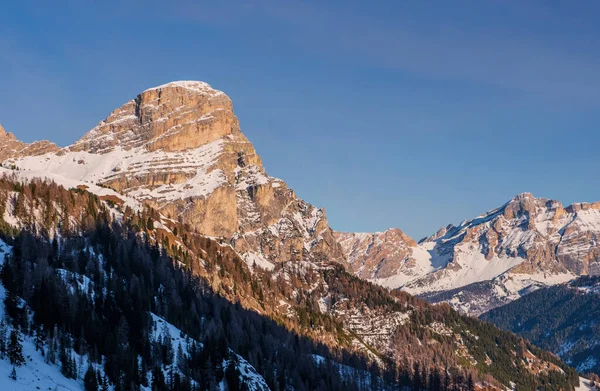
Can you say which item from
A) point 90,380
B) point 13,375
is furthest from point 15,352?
point 90,380

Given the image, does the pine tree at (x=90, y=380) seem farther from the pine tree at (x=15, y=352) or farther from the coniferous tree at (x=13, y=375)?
the coniferous tree at (x=13, y=375)

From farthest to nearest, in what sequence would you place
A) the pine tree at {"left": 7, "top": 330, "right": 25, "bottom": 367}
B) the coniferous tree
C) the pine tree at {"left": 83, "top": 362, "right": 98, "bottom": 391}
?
the pine tree at {"left": 83, "top": 362, "right": 98, "bottom": 391} < the pine tree at {"left": 7, "top": 330, "right": 25, "bottom": 367} < the coniferous tree

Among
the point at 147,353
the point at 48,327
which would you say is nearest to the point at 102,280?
the point at 147,353

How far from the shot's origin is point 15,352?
122000 mm

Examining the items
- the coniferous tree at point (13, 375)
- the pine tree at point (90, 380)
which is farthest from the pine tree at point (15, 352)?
the pine tree at point (90, 380)

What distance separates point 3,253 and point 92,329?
38.9 meters

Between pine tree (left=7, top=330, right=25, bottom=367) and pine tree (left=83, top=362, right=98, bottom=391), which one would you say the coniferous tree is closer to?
pine tree (left=7, top=330, right=25, bottom=367)

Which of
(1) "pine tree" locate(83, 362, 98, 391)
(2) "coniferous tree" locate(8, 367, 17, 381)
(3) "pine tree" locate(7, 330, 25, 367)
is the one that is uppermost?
(3) "pine tree" locate(7, 330, 25, 367)

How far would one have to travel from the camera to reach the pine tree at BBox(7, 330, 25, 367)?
394ft

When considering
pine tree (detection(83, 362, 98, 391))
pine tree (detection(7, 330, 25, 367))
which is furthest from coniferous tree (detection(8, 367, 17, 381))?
pine tree (detection(83, 362, 98, 391))

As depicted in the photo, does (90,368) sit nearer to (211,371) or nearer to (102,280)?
(211,371)

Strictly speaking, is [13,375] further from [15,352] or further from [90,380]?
[90,380]

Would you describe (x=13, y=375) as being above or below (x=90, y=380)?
below

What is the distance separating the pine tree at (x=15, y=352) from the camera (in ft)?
394
